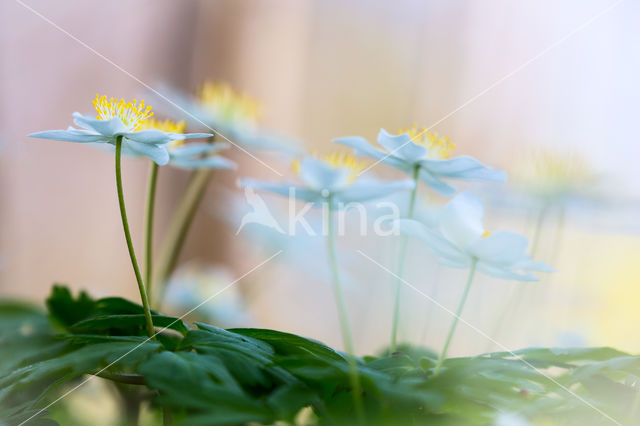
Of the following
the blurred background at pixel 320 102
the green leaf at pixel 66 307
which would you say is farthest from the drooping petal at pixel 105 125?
the blurred background at pixel 320 102

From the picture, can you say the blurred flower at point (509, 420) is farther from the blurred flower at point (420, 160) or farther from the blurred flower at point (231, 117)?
the blurred flower at point (231, 117)

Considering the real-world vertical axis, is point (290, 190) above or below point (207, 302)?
above

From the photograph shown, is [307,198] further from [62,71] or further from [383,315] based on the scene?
[62,71]

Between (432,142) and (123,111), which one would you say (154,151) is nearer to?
(123,111)

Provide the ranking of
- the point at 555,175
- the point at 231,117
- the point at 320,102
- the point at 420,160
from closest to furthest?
the point at 420,160 < the point at 555,175 < the point at 231,117 < the point at 320,102

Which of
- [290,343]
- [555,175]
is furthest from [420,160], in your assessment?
[555,175]
